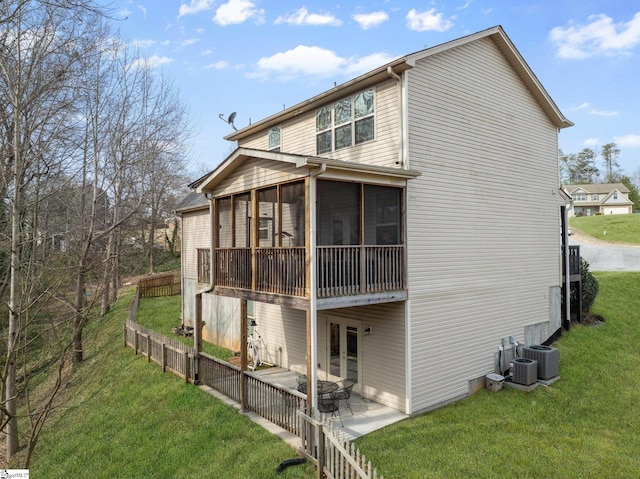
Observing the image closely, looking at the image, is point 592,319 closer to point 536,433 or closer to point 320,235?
point 536,433

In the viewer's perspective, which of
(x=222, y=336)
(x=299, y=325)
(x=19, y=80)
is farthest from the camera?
(x=222, y=336)

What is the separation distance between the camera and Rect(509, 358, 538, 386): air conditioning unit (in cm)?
1089

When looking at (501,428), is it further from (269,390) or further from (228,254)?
(228,254)

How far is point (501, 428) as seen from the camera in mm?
8844

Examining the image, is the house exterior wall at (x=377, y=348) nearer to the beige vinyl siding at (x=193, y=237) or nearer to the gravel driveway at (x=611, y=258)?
the beige vinyl siding at (x=193, y=237)

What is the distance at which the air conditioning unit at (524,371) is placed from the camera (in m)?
10.9

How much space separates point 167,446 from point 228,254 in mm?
4723

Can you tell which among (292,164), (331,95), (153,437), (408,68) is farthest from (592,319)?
(153,437)

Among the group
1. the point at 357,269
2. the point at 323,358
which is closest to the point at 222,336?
the point at 323,358

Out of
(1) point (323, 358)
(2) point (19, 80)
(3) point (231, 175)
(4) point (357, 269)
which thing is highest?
(2) point (19, 80)

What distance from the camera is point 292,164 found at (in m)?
8.57

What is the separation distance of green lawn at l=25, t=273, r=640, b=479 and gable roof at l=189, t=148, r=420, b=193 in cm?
566

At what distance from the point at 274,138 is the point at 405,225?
669 centimetres

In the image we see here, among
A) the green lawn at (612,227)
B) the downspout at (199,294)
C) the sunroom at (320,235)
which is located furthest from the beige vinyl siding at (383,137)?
the green lawn at (612,227)
